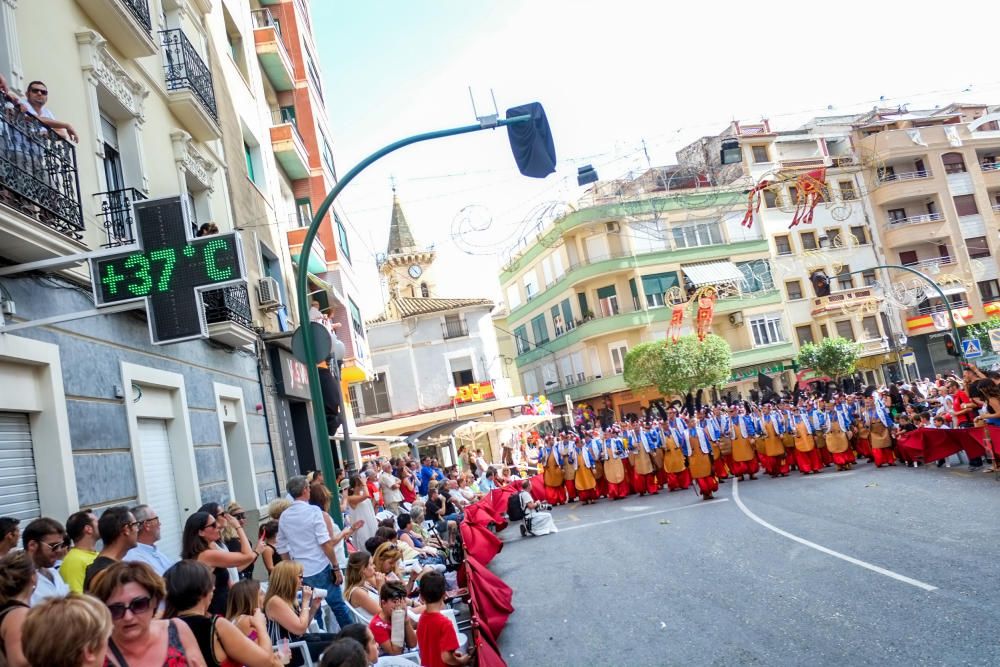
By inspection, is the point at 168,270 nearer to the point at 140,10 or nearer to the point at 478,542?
the point at 140,10

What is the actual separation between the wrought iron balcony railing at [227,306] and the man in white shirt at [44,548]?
7060 mm

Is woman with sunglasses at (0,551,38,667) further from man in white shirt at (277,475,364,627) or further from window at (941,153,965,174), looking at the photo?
window at (941,153,965,174)

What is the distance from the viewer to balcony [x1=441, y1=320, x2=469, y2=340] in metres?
51.8

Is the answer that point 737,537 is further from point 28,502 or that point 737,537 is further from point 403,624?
point 28,502

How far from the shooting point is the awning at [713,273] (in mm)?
50594

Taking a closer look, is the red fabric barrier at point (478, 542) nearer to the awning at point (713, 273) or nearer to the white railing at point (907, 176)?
the awning at point (713, 273)

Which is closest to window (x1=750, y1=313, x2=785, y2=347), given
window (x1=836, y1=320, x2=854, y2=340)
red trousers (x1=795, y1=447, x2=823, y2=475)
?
window (x1=836, y1=320, x2=854, y2=340)

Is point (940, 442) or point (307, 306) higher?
point (307, 306)

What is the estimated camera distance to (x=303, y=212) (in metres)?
25.8

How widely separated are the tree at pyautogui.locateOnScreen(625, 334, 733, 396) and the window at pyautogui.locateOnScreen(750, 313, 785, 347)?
4982 millimetres

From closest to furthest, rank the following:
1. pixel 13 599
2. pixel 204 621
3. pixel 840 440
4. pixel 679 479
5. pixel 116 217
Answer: pixel 13 599, pixel 204 621, pixel 116 217, pixel 840 440, pixel 679 479

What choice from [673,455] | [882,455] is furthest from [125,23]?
[882,455]

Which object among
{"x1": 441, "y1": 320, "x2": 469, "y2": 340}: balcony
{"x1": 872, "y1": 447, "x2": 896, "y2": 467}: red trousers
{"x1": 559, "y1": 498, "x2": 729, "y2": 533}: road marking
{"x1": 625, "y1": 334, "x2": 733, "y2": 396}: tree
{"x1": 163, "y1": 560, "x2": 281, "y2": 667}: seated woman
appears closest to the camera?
{"x1": 163, "y1": 560, "x2": 281, "y2": 667}: seated woman

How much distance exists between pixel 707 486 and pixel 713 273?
3420 centimetres
